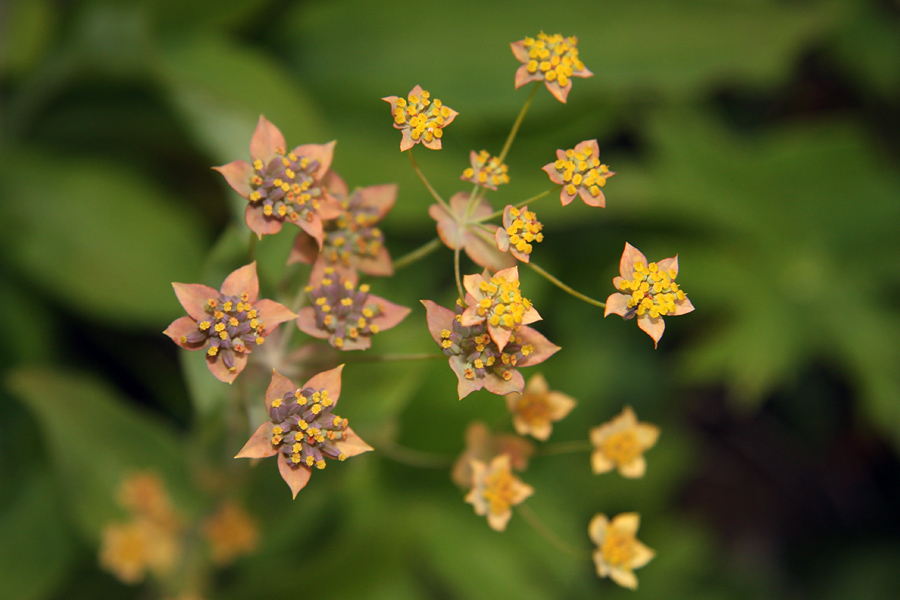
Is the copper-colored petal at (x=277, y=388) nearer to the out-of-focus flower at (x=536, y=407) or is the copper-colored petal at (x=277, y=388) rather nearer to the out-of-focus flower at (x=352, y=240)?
the out-of-focus flower at (x=352, y=240)

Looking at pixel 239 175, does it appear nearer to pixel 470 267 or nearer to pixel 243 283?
pixel 243 283

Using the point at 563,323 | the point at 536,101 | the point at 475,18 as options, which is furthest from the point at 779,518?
the point at 475,18

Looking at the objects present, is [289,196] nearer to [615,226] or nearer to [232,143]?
[232,143]

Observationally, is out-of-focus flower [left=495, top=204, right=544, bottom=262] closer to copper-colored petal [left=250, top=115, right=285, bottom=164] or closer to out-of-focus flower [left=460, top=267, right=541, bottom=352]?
out-of-focus flower [left=460, top=267, right=541, bottom=352]

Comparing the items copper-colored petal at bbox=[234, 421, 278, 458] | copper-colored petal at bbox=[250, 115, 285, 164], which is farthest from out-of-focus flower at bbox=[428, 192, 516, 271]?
copper-colored petal at bbox=[234, 421, 278, 458]

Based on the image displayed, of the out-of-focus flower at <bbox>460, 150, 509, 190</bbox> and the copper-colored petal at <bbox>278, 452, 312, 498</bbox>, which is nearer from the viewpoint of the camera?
the copper-colored petal at <bbox>278, 452, 312, 498</bbox>

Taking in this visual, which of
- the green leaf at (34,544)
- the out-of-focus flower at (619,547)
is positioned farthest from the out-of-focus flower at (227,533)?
the out-of-focus flower at (619,547)
